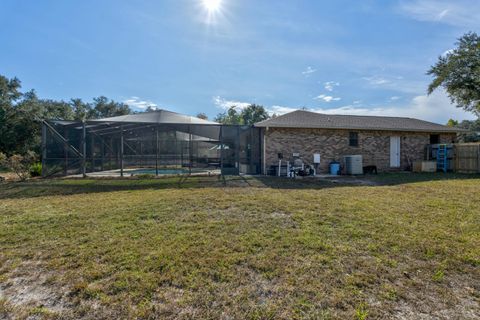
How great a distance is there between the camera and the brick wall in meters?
11.9

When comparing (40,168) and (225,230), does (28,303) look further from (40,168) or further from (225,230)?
(40,168)

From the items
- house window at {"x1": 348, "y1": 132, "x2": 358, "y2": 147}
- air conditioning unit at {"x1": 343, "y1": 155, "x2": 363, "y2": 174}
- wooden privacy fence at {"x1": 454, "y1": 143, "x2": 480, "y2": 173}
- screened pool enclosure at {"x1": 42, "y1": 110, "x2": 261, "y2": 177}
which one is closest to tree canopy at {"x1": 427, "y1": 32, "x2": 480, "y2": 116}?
wooden privacy fence at {"x1": 454, "y1": 143, "x2": 480, "y2": 173}

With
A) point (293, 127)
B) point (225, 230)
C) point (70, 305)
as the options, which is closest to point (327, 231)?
point (225, 230)

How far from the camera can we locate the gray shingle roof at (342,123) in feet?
39.1

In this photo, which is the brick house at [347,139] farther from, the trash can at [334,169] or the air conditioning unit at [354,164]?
the air conditioning unit at [354,164]

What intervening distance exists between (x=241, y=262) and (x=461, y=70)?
20159 mm

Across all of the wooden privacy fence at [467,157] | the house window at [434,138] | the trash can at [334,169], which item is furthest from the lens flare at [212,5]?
the house window at [434,138]

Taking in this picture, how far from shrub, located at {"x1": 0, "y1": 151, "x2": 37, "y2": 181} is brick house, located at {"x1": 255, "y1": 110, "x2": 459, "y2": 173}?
1099 cm

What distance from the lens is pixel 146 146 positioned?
17.0m

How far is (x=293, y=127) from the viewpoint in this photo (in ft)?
38.8

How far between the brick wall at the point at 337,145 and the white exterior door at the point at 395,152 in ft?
0.75

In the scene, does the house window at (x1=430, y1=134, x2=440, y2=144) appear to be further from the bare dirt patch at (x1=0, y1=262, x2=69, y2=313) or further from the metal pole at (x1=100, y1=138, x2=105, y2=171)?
the metal pole at (x1=100, y1=138, x2=105, y2=171)

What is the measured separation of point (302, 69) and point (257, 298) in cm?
1372

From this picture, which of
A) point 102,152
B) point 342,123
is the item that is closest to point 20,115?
point 102,152
